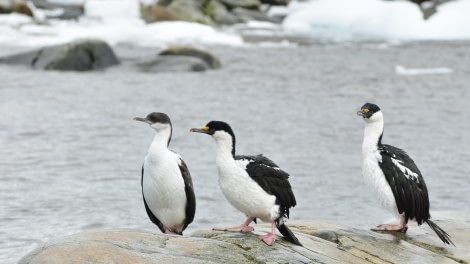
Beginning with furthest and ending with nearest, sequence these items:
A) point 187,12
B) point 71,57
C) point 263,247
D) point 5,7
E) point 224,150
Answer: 1. point 187,12
2. point 5,7
3. point 71,57
4. point 224,150
5. point 263,247

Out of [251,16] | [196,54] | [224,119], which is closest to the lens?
[224,119]

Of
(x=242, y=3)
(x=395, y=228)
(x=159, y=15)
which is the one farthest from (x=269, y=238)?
(x=242, y=3)

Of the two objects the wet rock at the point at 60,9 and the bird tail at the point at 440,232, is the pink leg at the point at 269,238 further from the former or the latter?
the wet rock at the point at 60,9

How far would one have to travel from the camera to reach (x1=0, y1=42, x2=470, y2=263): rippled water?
1212cm

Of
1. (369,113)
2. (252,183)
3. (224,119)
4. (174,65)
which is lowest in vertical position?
(224,119)

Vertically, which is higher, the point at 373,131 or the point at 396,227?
the point at 373,131

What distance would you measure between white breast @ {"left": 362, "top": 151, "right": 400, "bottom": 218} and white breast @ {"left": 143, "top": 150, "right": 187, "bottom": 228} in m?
1.86

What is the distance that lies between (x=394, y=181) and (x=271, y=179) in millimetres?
1713

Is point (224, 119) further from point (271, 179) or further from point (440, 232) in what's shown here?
point (271, 179)

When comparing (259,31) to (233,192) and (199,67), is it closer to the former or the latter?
(199,67)

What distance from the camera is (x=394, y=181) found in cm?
823

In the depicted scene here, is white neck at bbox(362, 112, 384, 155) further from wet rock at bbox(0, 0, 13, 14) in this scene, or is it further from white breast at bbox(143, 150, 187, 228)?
wet rock at bbox(0, 0, 13, 14)

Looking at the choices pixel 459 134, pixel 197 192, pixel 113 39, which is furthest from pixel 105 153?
pixel 113 39

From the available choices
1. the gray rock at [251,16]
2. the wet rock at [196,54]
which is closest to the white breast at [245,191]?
the wet rock at [196,54]
